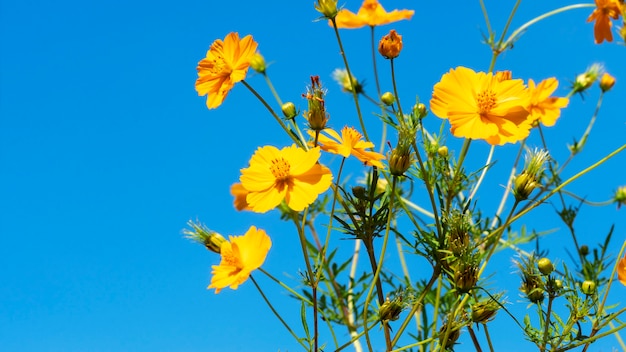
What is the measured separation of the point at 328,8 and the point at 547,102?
74 centimetres

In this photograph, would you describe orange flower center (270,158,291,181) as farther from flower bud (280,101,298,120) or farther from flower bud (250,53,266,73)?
flower bud (250,53,266,73)

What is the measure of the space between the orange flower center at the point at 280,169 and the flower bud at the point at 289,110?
133 millimetres

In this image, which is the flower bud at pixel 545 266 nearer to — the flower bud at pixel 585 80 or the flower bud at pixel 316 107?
the flower bud at pixel 316 107

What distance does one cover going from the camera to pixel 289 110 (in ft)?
4.81

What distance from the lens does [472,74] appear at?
1451 millimetres

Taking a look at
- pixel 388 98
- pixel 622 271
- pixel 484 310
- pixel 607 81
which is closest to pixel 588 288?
pixel 622 271

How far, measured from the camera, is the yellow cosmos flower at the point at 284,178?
132cm

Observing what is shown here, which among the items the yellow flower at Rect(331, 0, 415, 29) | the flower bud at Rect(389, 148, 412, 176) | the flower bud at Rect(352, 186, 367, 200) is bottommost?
the flower bud at Rect(389, 148, 412, 176)

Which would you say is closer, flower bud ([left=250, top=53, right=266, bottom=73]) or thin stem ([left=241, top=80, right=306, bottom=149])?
thin stem ([left=241, top=80, right=306, bottom=149])

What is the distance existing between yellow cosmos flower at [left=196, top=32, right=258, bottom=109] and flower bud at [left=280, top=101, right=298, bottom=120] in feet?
0.36

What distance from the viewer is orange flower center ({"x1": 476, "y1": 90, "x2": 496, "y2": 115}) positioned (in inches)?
55.5

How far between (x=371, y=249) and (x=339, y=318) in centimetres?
87

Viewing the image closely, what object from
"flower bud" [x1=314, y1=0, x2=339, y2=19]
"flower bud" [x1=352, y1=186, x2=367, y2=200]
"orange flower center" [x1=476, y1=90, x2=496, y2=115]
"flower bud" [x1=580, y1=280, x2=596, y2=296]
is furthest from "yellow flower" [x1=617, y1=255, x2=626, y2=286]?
"flower bud" [x1=314, y1=0, x2=339, y2=19]

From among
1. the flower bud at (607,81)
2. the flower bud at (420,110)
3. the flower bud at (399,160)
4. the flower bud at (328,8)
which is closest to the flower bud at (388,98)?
the flower bud at (420,110)
